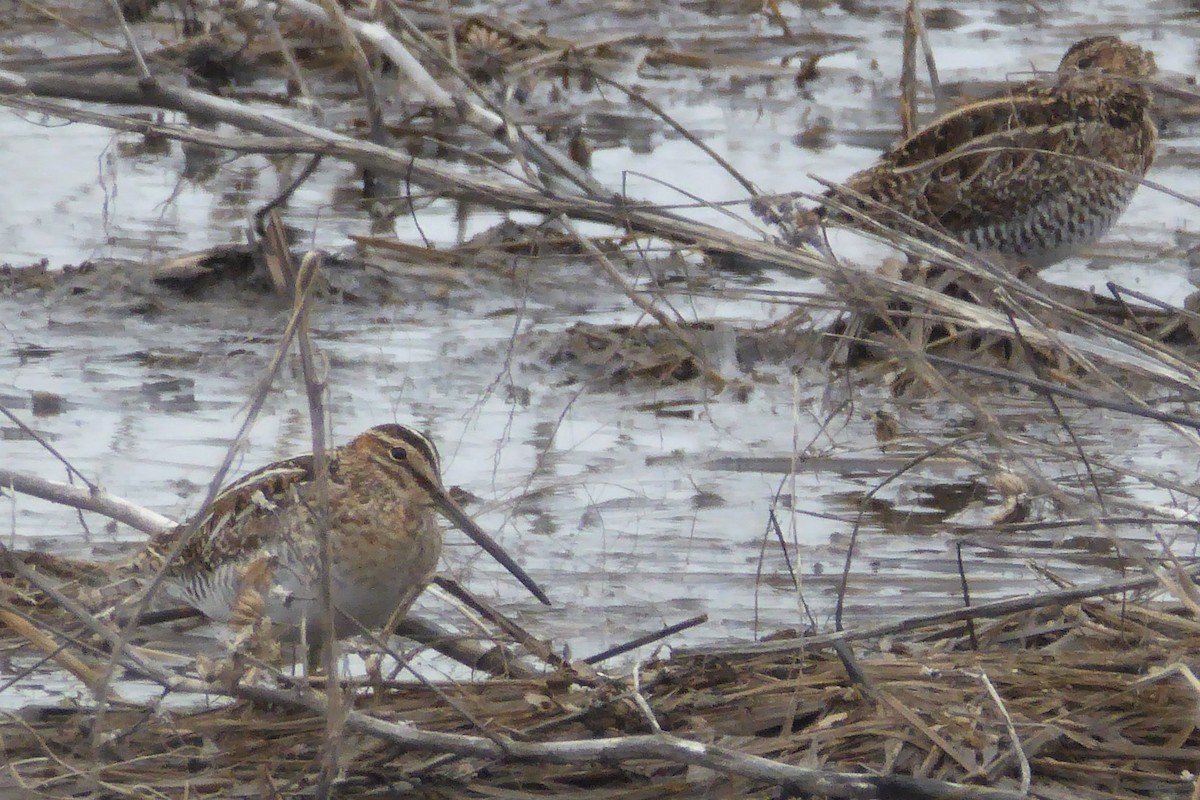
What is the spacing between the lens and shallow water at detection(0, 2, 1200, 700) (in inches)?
187

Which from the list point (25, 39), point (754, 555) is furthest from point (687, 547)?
point (25, 39)

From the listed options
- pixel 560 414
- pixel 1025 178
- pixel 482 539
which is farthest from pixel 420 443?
pixel 1025 178

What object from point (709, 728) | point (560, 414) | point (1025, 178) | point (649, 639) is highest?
point (1025, 178)

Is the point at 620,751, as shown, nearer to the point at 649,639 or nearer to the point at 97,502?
the point at 649,639

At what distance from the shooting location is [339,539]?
427 cm

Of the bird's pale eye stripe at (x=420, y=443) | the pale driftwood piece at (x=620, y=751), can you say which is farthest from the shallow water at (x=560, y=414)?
the pale driftwood piece at (x=620, y=751)

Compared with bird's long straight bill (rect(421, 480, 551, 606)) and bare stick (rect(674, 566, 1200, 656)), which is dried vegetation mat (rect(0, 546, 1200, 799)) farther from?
bird's long straight bill (rect(421, 480, 551, 606))

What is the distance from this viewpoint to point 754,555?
4.95 metres

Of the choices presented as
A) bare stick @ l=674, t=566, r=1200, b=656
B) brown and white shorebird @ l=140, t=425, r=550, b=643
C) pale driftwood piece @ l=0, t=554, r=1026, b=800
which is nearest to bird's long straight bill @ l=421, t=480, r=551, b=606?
brown and white shorebird @ l=140, t=425, r=550, b=643

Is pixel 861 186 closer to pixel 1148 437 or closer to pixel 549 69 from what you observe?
pixel 1148 437

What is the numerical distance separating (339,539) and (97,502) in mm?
606

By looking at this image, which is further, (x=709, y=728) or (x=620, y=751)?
(x=709, y=728)

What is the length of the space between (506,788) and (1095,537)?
2033mm

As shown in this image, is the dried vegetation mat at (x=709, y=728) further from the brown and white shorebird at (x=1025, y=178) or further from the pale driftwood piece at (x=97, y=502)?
the brown and white shorebird at (x=1025, y=178)
